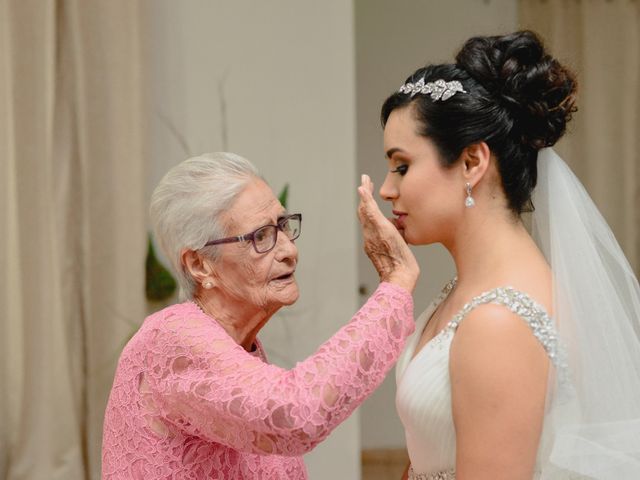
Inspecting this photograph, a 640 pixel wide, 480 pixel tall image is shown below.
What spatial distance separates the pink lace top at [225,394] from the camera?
1.51 m

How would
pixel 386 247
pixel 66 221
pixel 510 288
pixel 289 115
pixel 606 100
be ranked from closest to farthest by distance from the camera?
pixel 510 288, pixel 386 247, pixel 66 221, pixel 289 115, pixel 606 100

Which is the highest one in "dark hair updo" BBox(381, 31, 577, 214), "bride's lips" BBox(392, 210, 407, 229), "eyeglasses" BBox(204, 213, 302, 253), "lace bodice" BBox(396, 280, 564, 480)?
"dark hair updo" BBox(381, 31, 577, 214)

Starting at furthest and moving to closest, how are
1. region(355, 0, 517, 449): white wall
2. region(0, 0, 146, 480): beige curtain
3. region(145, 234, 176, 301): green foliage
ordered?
region(355, 0, 517, 449): white wall < region(145, 234, 176, 301): green foliage < region(0, 0, 146, 480): beige curtain

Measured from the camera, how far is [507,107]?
1668 millimetres

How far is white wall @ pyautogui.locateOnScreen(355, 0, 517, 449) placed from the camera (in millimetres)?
4969

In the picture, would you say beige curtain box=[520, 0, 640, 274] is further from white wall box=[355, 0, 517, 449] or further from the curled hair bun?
the curled hair bun

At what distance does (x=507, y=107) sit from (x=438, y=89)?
5.5 inches

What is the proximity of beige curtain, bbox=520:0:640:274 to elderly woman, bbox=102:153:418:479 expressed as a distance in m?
3.38

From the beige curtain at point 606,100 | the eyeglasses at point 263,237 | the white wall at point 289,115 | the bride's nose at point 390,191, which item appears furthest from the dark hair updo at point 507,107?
the beige curtain at point 606,100

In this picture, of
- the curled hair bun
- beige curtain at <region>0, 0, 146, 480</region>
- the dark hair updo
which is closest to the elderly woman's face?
the dark hair updo

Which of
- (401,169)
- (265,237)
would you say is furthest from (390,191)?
(265,237)

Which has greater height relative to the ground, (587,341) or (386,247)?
(386,247)

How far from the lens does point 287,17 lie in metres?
3.64

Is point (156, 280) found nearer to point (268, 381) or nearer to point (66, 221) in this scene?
point (66, 221)
